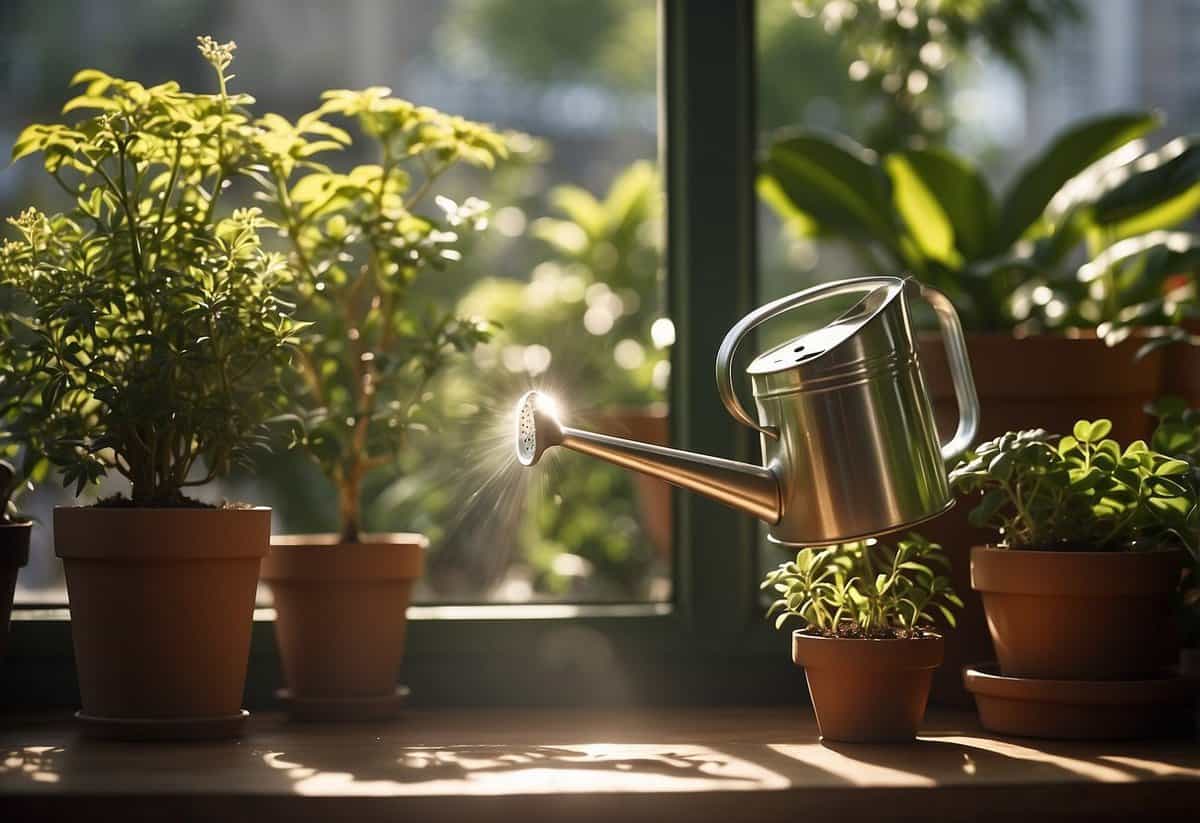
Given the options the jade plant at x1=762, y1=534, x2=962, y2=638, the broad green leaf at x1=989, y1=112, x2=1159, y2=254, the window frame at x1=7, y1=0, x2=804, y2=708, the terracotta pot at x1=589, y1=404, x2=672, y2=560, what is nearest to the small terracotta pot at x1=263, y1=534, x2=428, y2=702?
the window frame at x1=7, y1=0, x2=804, y2=708

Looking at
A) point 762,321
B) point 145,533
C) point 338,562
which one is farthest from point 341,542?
point 762,321

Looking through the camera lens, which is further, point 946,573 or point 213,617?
point 946,573

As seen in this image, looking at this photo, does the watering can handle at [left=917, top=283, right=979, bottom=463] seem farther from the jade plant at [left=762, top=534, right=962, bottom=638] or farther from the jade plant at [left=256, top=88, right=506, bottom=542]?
the jade plant at [left=256, top=88, right=506, bottom=542]

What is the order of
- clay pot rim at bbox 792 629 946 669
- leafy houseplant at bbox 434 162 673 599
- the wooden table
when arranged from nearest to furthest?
the wooden table < clay pot rim at bbox 792 629 946 669 < leafy houseplant at bbox 434 162 673 599

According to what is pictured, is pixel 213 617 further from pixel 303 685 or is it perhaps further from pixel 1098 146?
pixel 1098 146

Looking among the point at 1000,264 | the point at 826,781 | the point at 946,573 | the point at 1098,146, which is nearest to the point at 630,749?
the point at 826,781

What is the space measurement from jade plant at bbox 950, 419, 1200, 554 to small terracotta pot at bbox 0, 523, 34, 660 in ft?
2.72

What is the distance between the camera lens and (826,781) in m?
0.90

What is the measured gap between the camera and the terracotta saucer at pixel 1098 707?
110cm

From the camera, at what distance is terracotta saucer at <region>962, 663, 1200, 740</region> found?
1102 mm

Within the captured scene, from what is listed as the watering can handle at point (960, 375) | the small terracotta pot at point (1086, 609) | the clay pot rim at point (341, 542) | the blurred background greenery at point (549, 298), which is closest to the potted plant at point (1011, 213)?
the blurred background greenery at point (549, 298)

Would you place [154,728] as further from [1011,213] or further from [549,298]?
[549,298]

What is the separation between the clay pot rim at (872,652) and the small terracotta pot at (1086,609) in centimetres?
9

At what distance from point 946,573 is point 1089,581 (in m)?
0.24
